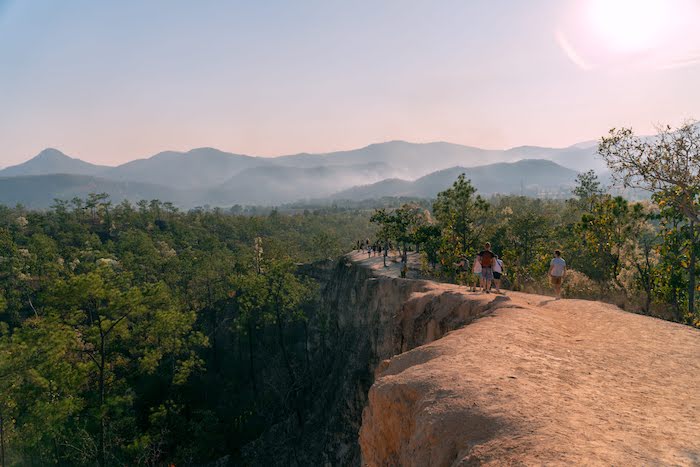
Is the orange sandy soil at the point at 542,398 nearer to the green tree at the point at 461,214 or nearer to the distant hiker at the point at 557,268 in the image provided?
the distant hiker at the point at 557,268

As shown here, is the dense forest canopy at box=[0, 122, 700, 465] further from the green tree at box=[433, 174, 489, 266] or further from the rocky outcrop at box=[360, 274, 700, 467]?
the rocky outcrop at box=[360, 274, 700, 467]

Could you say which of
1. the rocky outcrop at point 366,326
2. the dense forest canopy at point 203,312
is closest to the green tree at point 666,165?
the dense forest canopy at point 203,312

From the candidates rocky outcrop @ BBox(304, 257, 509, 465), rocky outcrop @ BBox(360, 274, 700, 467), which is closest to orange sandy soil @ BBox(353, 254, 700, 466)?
Answer: rocky outcrop @ BBox(360, 274, 700, 467)

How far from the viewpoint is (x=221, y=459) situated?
37.1m

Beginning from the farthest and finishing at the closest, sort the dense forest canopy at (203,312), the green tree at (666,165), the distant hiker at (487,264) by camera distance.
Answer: the dense forest canopy at (203,312) < the distant hiker at (487,264) < the green tree at (666,165)

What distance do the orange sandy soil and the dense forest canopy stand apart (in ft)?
31.5

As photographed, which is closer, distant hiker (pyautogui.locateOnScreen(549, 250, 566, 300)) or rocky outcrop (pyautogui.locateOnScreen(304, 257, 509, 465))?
rocky outcrop (pyautogui.locateOnScreen(304, 257, 509, 465))

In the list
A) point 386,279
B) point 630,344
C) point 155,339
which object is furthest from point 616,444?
point 155,339

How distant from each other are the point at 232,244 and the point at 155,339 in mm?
57911

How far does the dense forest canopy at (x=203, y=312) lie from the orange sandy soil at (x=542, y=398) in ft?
31.5

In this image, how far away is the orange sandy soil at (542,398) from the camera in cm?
666

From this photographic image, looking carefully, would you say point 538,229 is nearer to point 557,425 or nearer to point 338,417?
point 338,417

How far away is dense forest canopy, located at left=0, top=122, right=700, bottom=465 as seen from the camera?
2480cm

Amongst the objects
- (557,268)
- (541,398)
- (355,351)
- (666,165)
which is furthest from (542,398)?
(355,351)
